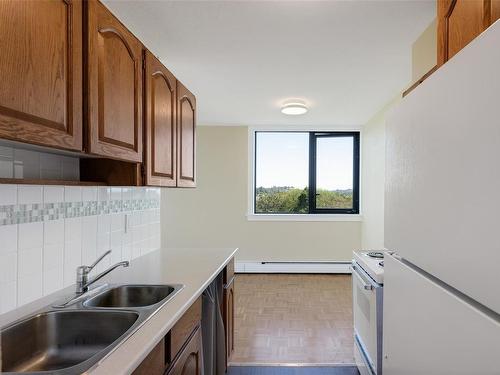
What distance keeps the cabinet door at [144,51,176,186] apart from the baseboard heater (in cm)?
339

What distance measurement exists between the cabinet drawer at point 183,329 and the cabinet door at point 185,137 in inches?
39.3

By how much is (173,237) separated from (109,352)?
4556 mm

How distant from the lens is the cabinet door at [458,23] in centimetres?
90

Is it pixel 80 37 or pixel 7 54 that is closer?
pixel 7 54

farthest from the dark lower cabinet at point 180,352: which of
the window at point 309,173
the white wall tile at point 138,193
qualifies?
the window at point 309,173

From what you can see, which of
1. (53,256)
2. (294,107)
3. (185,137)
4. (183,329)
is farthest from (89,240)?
(294,107)

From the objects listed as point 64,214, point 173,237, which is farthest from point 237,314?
point 64,214

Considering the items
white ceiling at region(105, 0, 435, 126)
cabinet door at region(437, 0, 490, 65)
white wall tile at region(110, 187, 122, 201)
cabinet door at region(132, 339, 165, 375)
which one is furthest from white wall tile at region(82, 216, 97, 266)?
cabinet door at region(437, 0, 490, 65)

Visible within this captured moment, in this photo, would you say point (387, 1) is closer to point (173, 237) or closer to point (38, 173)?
point (38, 173)

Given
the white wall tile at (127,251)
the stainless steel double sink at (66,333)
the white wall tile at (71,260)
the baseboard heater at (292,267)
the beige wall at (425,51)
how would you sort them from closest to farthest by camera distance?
the stainless steel double sink at (66,333) → the white wall tile at (71,260) → the beige wall at (425,51) → the white wall tile at (127,251) → the baseboard heater at (292,267)

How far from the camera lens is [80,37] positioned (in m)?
1.26

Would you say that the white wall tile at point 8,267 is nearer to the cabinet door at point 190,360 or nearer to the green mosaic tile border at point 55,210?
the green mosaic tile border at point 55,210

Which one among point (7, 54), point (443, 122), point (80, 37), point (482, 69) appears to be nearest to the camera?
point (482, 69)

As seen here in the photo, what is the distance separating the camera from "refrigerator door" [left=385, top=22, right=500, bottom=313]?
578mm
